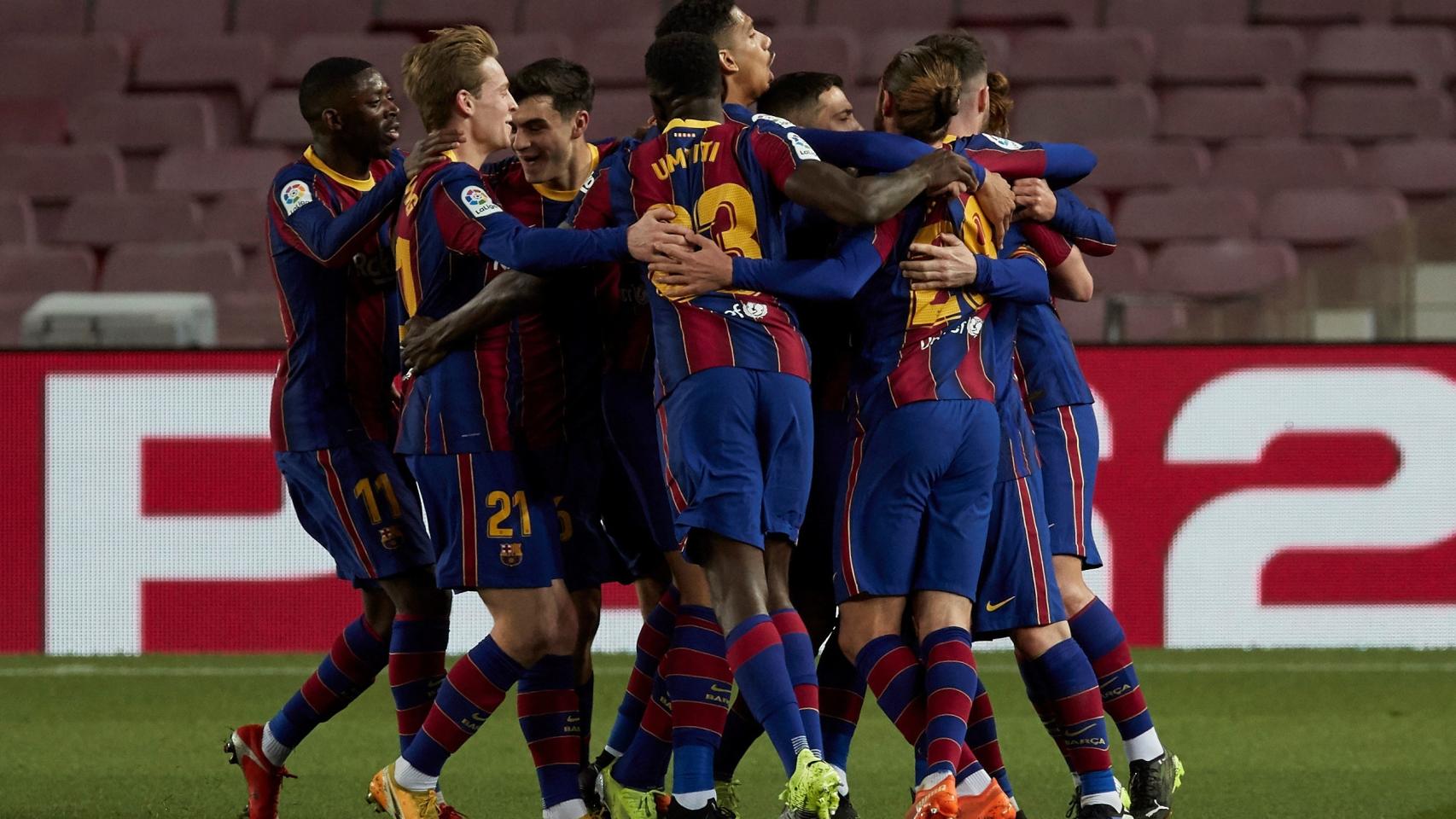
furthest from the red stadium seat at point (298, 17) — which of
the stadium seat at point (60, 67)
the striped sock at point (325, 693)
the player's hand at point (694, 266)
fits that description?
the player's hand at point (694, 266)

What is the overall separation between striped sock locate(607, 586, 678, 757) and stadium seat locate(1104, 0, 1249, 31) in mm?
8012

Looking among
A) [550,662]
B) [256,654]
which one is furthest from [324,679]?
[256,654]

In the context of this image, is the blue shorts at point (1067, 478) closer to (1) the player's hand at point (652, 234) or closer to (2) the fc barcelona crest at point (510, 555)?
(1) the player's hand at point (652, 234)

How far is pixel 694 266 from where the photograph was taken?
4.04 meters

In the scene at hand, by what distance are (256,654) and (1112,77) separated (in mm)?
6280

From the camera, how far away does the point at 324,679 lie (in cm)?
476

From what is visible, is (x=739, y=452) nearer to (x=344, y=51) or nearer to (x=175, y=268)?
(x=175, y=268)

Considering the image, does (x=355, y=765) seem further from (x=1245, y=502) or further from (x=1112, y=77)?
(x=1112, y=77)

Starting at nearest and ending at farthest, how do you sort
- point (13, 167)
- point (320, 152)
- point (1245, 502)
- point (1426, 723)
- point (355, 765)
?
point (320, 152) < point (355, 765) < point (1426, 723) < point (1245, 502) < point (13, 167)

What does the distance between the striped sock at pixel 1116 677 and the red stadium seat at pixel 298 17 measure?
851 centimetres

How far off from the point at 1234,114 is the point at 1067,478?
731 centimetres

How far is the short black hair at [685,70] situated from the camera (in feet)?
13.8

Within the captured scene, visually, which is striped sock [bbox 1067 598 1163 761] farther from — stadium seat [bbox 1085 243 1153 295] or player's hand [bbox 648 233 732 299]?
stadium seat [bbox 1085 243 1153 295]

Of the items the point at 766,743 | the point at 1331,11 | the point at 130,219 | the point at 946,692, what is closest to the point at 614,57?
the point at 130,219
